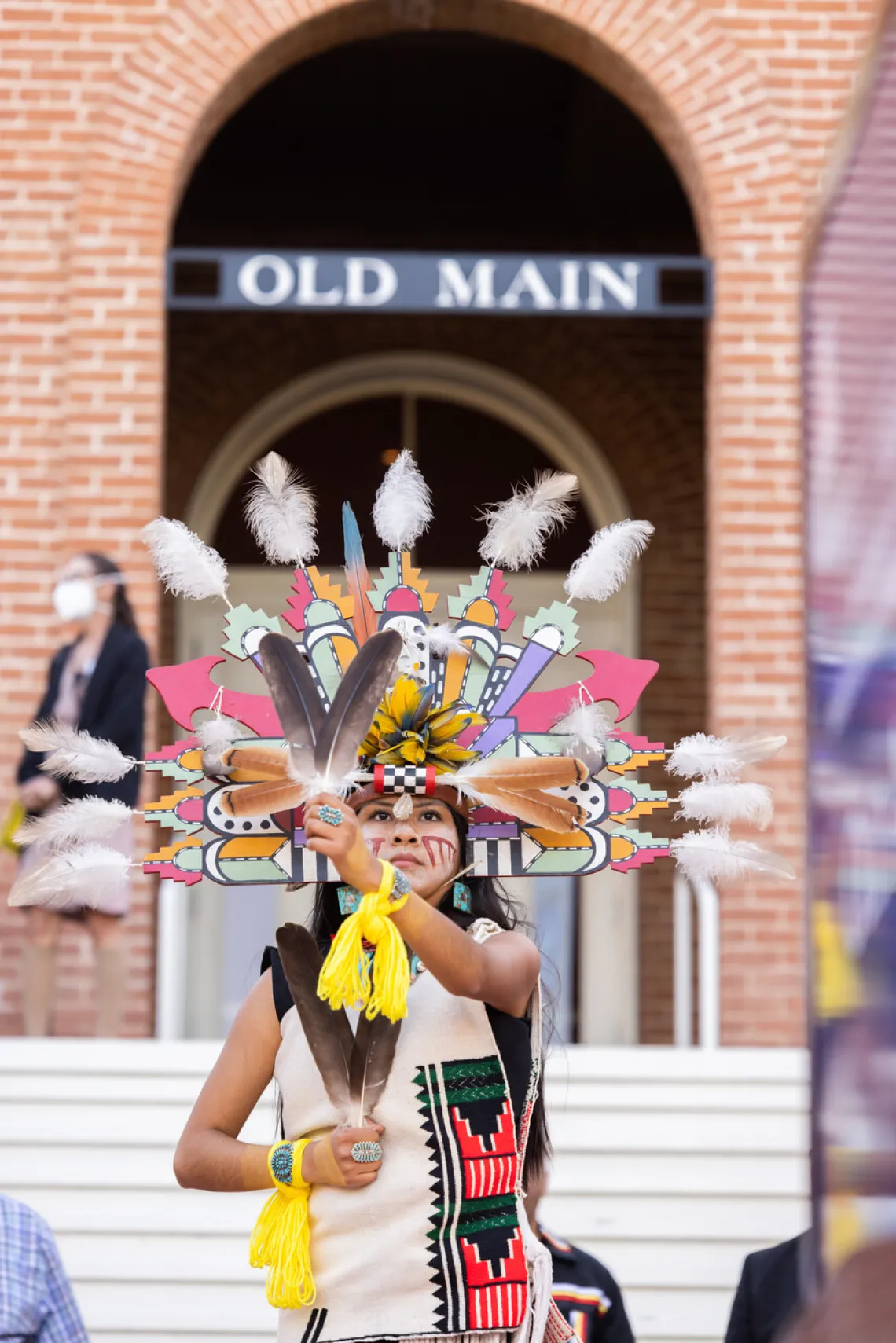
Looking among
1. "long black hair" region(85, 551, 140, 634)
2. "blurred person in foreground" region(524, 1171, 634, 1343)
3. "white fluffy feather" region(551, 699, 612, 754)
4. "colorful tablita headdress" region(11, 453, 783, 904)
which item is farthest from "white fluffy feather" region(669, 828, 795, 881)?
"long black hair" region(85, 551, 140, 634)

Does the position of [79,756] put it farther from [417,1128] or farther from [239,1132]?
[417,1128]

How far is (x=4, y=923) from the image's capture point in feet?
23.4

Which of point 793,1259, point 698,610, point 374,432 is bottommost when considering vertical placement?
point 793,1259

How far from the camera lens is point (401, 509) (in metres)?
2.78

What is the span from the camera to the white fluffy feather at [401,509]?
277 centimetres

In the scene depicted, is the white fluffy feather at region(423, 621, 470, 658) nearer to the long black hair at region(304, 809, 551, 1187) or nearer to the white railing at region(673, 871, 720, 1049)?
the long black hair at region(304, 809, 551, 1187)

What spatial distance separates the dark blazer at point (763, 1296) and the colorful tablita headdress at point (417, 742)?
1.06 metres

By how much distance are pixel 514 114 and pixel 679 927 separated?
14.7 ft

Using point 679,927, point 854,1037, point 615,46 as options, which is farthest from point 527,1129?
point 615,46

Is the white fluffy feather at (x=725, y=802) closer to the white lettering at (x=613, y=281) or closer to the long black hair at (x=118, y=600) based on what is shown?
the long black hair at (x=118, y=600)

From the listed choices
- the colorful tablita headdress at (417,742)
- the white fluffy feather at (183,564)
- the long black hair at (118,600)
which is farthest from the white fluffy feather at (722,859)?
the long black hair at (118,600)

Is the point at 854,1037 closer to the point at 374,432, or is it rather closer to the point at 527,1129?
the point at 527,1129

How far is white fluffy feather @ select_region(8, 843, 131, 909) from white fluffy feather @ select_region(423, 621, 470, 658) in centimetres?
53

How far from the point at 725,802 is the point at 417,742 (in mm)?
463
